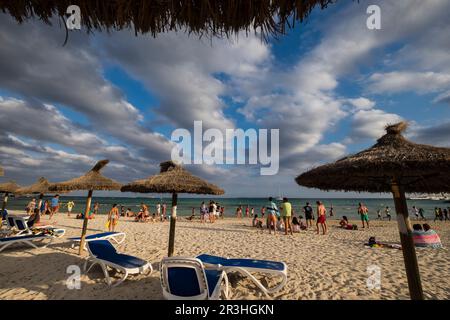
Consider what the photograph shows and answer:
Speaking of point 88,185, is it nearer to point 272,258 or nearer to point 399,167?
point 272,258

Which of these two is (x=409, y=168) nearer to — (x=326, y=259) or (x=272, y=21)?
(x=272, y=21)

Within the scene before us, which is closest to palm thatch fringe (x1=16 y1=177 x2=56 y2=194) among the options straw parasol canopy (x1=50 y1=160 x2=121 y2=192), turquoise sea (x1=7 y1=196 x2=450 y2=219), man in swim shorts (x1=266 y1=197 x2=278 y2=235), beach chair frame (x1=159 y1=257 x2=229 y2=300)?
straw parasol canopy (x1=50 y1=160 x2=121 y2=192)

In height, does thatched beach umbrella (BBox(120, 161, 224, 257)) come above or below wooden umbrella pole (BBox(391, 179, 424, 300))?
above

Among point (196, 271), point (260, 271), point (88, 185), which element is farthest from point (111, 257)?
point (260, 271)

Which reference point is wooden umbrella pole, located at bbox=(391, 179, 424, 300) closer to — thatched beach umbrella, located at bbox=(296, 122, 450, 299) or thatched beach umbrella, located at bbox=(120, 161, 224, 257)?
thatched beach umbrella, located at bbox=(296, 122, 450, 299)

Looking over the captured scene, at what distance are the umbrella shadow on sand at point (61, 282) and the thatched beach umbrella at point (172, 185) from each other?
113 cm

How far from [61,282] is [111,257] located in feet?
3.33

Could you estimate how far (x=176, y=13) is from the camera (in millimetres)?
2338

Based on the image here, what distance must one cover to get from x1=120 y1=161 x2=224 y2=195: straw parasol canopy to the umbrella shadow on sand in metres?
1.91

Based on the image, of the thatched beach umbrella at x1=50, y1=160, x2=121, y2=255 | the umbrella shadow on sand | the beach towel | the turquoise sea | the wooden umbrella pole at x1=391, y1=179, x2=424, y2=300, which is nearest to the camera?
the wooden umbrella pole at x1=391, y1=179, x2=424, y2=300

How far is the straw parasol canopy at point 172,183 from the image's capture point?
531cm

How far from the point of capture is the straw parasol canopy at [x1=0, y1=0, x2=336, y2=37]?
2217mm
